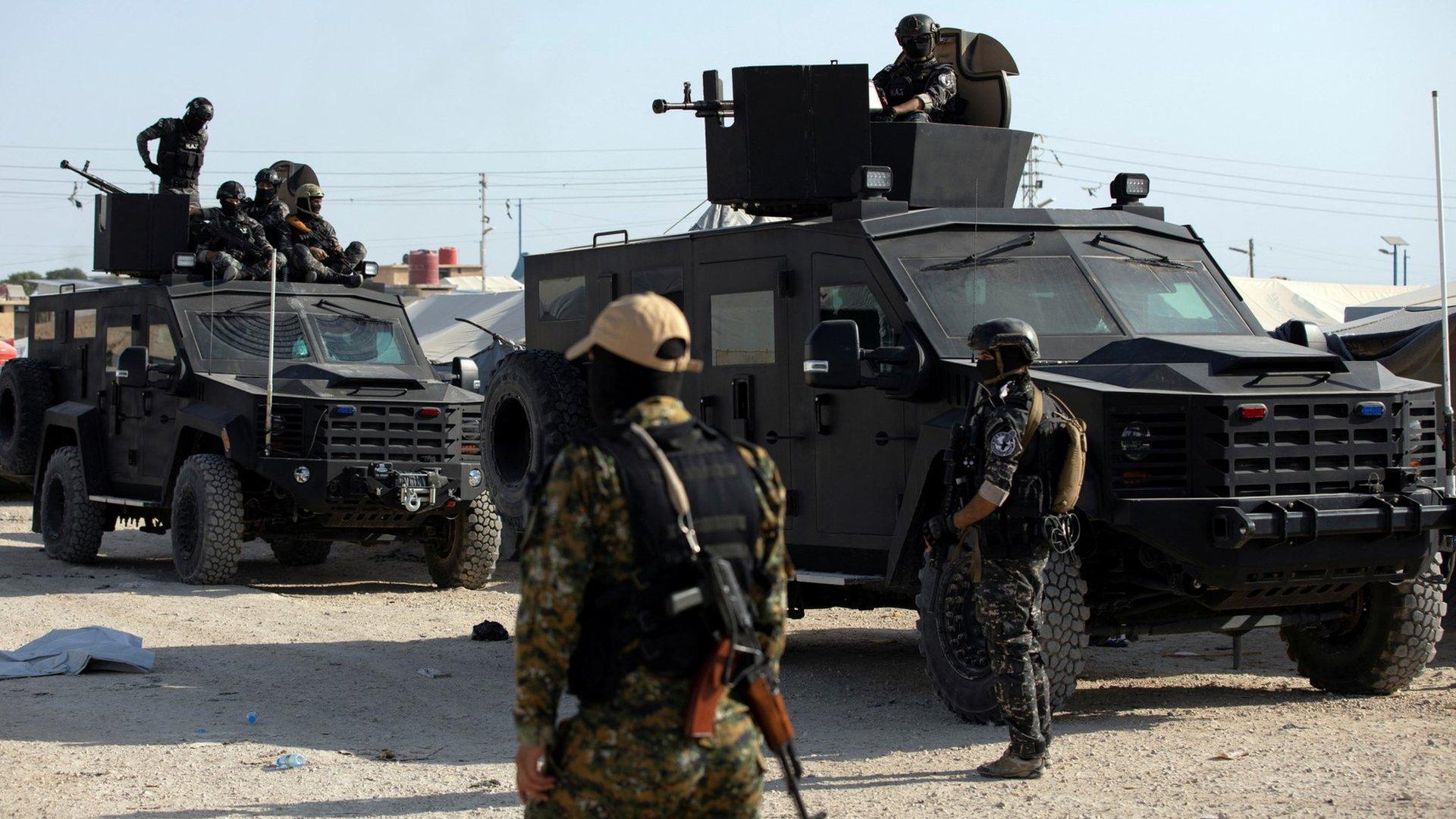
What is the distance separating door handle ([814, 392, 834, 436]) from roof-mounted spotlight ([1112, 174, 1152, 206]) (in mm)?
2097

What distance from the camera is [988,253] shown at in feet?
25.5

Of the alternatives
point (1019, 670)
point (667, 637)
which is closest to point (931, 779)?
point (1019, 670)

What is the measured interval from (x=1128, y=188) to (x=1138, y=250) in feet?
2.51

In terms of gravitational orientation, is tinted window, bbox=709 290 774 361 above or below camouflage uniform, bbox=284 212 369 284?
below

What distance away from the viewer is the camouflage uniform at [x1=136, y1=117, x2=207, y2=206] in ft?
48.2

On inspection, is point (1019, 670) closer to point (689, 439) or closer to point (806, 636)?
point (689, 439)

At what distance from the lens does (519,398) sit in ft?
28.6

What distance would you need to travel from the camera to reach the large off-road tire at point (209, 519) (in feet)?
39.3

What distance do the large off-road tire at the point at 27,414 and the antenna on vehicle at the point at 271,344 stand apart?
294 cm

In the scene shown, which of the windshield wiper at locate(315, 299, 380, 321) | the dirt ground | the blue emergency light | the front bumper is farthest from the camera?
the windshield wiper at locate(315, 299, 380, 321)

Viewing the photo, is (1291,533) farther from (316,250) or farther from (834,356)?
(316,250)

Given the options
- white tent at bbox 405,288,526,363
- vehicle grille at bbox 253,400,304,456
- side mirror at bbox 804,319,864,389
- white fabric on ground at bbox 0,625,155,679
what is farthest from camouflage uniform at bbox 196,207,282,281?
white tent at bbox 405,288,526,363

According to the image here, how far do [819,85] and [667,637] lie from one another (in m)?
5.83

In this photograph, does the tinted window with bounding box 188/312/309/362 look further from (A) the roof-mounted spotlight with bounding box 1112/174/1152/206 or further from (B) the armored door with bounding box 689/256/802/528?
(A) the roof-mounted spotlight with bounding box 1112/174/1152/206
